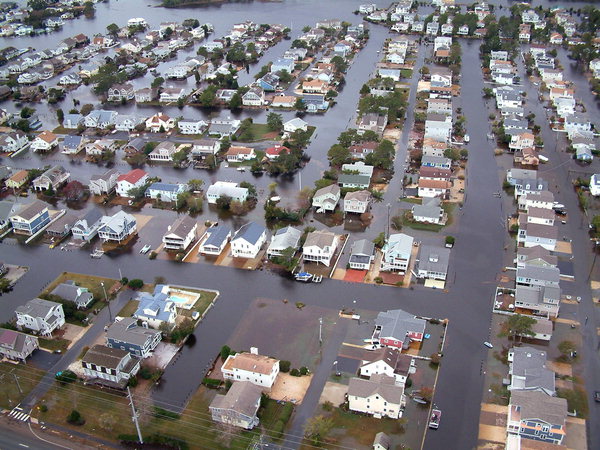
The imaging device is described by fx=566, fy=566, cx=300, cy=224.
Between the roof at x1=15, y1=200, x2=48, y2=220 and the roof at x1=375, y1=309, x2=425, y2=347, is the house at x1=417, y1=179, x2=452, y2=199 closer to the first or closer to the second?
the roof at x1=375, y1=309, x2=425, y2=347

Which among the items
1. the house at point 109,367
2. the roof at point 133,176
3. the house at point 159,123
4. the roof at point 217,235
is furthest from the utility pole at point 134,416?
the house at point 159,123

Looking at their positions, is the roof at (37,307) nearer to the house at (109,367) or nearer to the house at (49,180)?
the house at (109,367)

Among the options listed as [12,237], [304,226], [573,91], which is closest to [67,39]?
[12,237]

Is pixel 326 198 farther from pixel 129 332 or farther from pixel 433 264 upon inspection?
pixel 129 332

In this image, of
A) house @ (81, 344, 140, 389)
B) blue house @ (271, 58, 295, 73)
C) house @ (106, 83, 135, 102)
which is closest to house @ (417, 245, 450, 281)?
house @ (81, 344, 140, 389)

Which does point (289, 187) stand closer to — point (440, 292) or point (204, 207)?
point (204, 207)

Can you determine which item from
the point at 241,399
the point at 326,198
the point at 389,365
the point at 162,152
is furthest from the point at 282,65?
the point at 241,399
